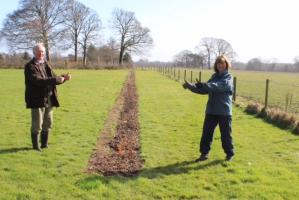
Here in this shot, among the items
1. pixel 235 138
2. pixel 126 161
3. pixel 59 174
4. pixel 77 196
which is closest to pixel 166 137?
pixel 235 138

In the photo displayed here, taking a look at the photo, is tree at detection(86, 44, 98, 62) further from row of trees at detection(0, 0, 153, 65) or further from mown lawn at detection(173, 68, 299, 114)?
mown lawn at detection(173, 68, 299, 114)

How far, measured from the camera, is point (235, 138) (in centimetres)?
1023

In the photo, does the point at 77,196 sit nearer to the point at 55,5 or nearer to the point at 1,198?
the point at 1,198

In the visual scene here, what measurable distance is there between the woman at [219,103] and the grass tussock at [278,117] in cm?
417

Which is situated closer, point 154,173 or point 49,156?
point 154,173

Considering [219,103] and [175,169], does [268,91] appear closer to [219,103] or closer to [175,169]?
[219,103]

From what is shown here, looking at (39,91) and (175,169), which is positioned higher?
(39,91)

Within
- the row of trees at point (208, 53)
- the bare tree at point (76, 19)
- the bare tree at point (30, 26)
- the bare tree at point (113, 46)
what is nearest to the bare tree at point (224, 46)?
the row of trees at point (208, 53)

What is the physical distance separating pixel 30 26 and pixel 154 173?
59.9 m

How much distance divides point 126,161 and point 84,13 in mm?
79420

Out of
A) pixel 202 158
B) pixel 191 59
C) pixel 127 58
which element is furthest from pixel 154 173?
pixel 191 59

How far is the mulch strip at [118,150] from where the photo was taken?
7.26 meters

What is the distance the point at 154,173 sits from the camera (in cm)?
699

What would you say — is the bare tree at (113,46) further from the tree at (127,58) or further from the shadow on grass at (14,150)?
the shadow on grass at (14,150)
